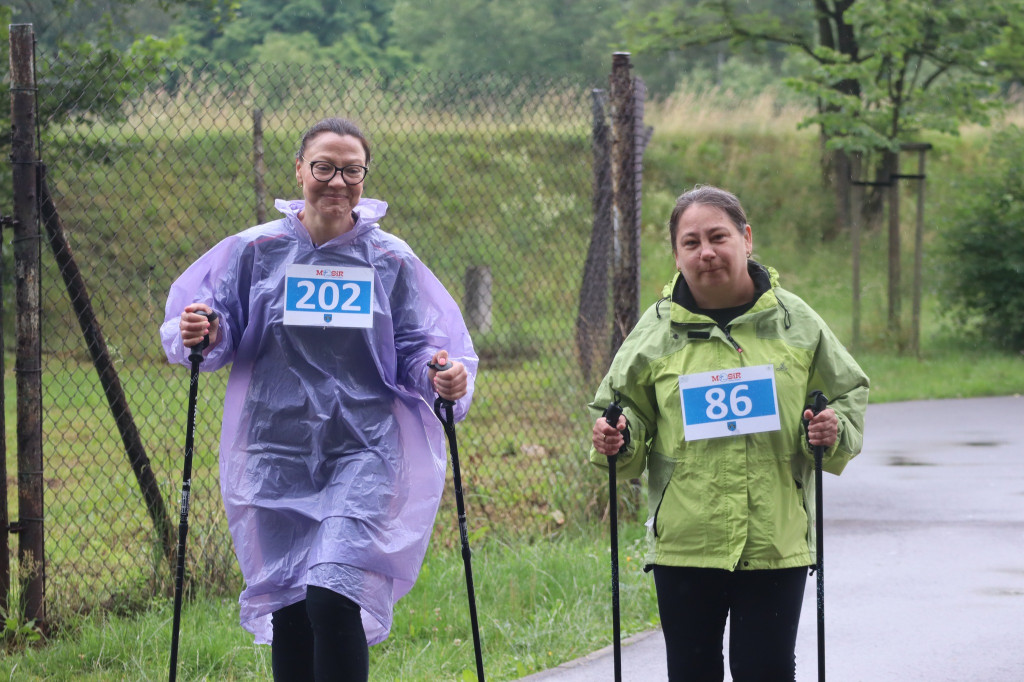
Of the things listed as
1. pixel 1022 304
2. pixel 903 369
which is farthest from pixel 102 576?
pixel 1022 304

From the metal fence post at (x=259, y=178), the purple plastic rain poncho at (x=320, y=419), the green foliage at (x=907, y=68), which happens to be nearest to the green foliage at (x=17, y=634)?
the purple plastic rain poncho at (x=320, y=419)

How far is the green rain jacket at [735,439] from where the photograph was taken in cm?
338

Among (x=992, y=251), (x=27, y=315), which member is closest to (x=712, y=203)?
(x=27, y=315)

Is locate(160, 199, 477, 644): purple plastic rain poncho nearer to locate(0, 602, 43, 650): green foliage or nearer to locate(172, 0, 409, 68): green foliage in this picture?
locate(0, 602, 43, 650): green foliage

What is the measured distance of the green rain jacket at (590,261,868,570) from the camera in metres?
3.38

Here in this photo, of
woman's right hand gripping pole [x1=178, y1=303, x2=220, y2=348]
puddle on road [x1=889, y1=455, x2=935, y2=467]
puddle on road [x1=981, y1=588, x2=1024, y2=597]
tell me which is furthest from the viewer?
puddle on road [x1=889, y1=455, x2=935, y2=467]

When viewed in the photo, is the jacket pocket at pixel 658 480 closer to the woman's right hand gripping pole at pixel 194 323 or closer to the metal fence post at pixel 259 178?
the woman's right hand gripping pole at pixel 194 323

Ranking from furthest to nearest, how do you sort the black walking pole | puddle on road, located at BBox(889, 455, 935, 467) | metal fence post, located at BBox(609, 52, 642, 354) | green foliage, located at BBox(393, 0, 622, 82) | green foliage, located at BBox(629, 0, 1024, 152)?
green foliage, located at BBox(393, 0, 622, 82), green foliage, located at BBox(629, 0, 1024, 152), puddle on road, located at BBox(889, 455, 935, 467), metal fence post, located at BBox(609, 52, 642, 354), the black walking pole

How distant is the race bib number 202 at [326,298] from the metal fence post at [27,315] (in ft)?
6.07

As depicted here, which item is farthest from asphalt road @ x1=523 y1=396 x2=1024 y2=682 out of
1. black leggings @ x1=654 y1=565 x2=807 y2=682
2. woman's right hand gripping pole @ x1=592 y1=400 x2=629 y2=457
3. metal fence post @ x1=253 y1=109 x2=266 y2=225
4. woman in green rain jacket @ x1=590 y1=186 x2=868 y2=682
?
metal fence post @ x1=253 y1=109 x2=266 y2=225

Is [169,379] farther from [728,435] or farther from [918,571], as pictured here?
[728,435]

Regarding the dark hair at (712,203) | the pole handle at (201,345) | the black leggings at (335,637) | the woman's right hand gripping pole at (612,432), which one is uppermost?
the dark hair at (712,203)

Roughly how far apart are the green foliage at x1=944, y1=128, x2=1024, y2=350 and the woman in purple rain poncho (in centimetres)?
1307

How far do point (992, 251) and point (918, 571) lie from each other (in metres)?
10.1
